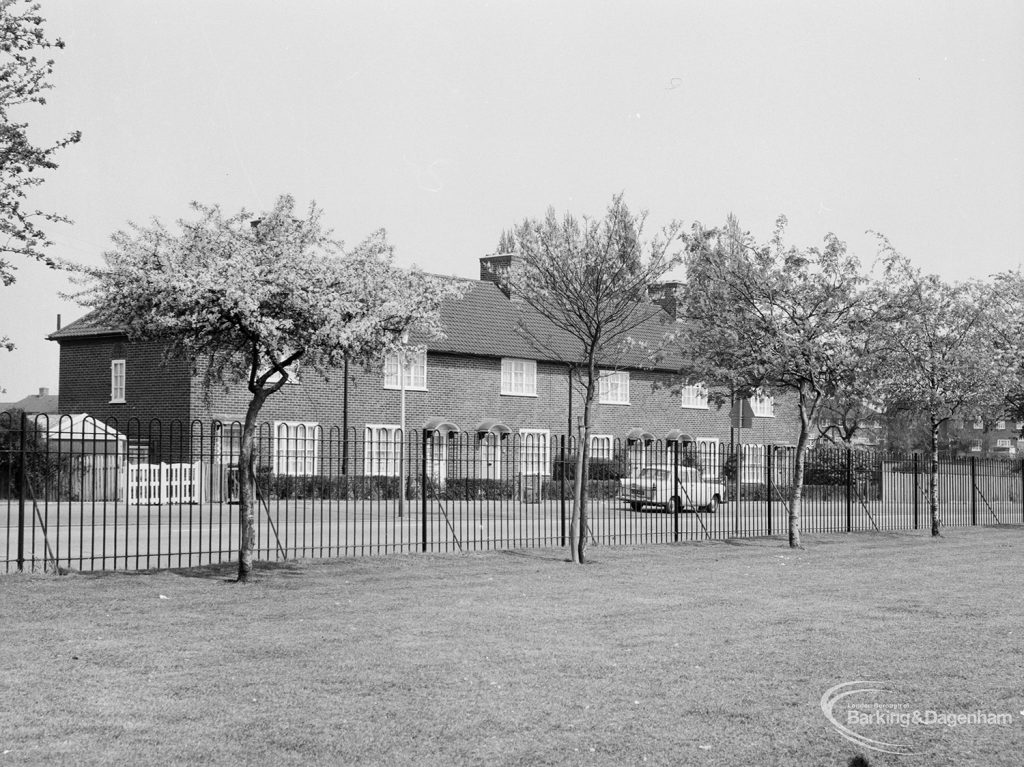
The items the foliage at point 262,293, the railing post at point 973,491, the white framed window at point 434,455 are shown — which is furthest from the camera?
the railing post at point 973,491

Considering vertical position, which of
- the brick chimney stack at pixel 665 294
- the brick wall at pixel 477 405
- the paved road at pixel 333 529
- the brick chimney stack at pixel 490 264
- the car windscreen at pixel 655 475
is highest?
the brick chimney stack at pixel 490 264

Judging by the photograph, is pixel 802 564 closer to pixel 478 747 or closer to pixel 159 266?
pixel 159 266

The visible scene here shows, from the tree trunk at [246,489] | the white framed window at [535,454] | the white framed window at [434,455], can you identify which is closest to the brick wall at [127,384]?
the white framed window at [434,455]

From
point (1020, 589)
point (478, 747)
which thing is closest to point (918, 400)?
point (1020, 589)

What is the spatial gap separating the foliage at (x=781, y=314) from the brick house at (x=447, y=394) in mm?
10713

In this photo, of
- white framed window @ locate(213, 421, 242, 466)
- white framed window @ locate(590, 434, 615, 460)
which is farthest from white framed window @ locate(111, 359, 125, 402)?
white framed window @ locate(590, 434, 615, 460)

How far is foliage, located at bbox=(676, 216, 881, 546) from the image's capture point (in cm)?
2045

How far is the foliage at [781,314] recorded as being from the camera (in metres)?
20.5

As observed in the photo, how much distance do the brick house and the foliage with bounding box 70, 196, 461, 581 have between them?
58.6 ft

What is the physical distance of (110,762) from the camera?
6191 mm

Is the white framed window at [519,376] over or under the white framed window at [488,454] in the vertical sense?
over

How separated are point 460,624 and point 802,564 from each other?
8307 mm

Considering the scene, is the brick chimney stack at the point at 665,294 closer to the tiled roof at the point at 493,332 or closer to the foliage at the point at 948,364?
the foliage at the point at 948,364

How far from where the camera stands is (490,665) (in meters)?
8.91
